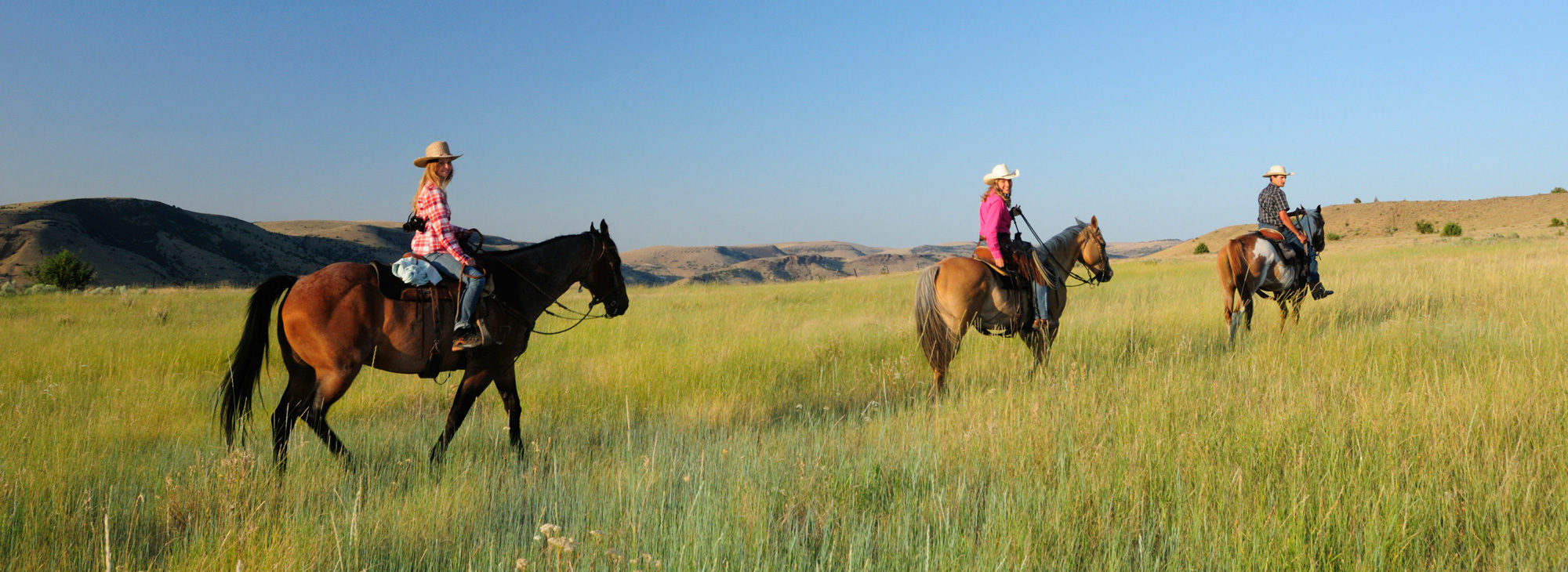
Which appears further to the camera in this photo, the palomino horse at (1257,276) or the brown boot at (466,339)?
the palomino horse at (1257,276)

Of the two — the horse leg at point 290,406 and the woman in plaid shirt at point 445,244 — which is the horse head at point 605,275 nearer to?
the woman in plaid shirt at point 445,244

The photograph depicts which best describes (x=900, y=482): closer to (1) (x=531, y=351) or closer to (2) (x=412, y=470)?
(2) (x=412, y=470)

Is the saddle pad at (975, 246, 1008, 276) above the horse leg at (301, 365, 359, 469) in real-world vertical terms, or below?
above

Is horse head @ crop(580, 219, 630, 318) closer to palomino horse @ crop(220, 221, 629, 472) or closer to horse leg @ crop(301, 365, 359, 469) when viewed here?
palomino horse @ crop(220, 221, 629, 472)

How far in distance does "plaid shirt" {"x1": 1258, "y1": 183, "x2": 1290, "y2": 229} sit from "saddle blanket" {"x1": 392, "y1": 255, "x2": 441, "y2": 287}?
10.2 meters

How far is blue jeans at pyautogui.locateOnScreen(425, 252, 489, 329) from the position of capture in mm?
4926

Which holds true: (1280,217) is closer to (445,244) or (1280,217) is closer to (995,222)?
(995,222)

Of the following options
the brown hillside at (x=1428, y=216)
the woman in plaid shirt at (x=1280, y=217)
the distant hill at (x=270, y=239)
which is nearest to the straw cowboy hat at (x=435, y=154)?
the woman in plaid shirt at (x=1280, y=217)

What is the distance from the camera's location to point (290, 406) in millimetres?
4633

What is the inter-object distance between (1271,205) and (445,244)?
10.2m

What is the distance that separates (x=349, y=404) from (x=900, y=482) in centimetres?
569

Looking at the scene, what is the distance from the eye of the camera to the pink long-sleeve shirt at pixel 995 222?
674 cm

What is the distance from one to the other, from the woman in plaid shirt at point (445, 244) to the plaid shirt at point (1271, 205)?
998 centimetres

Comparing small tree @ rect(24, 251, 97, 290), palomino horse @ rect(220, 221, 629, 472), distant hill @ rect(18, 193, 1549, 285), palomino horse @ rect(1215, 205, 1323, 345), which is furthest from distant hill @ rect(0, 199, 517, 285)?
palomino horse @ rect(1215, 205, 1323, 345)
